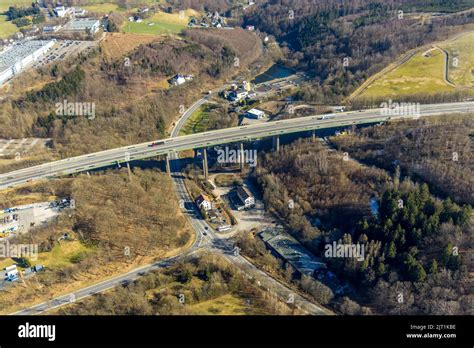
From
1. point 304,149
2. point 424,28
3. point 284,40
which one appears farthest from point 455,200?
point 284,40

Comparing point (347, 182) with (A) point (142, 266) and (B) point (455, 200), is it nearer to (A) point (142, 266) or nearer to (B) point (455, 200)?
(B) point (455, 200)

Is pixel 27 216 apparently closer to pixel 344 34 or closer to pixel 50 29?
pixel 50 29

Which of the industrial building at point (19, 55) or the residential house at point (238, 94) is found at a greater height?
the industrial building at point (19, 55)

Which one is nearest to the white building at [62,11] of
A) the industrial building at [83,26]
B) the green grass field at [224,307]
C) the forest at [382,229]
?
the industrial building at [83,26]

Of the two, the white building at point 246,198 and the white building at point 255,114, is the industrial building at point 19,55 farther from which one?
the white building at point 246,198

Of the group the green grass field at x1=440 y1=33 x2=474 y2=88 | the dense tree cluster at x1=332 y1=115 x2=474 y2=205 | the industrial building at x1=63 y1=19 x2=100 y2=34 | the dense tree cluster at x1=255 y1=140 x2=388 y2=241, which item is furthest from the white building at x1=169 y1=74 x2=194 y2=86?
the green grass field at x1=440 y1=33 x2=474 y2=88

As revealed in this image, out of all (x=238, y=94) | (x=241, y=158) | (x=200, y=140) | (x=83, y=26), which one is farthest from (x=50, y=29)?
(x=241, y=158)
